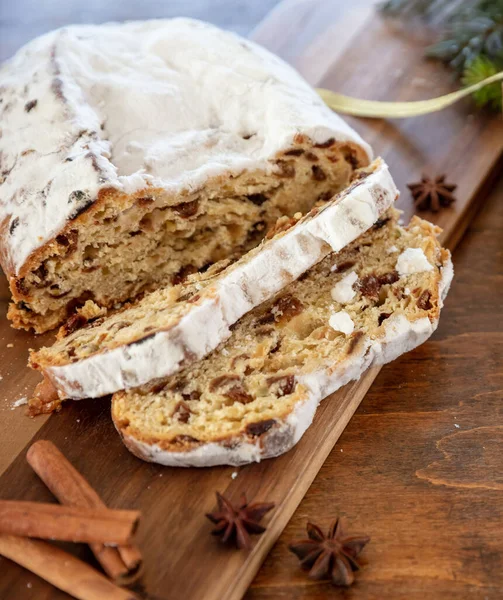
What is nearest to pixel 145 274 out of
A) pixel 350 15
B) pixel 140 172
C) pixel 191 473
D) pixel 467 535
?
pixel 140 172

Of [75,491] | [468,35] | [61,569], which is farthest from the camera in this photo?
[468,35]

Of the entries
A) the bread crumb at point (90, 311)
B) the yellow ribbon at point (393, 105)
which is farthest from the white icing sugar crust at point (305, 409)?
the yellow ribbon at point (393, 105)

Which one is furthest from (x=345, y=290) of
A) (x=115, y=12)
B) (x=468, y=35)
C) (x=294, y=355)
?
(x=115, y=12)

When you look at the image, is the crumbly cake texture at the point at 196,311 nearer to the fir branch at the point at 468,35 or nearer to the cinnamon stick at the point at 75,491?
the cinnamon stick at the point at 75,491

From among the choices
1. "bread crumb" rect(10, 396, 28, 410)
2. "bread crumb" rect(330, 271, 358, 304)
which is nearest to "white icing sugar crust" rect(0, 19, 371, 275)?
"bread crumb" rect(10, 396, 28, 410)

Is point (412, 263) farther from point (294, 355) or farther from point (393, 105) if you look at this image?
point (393, 105)

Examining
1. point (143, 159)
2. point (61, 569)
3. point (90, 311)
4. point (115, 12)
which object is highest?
point (143, 159)
